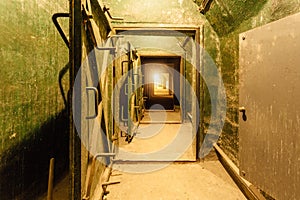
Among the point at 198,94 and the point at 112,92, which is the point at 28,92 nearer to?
the point at 112,92

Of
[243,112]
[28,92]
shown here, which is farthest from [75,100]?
[243,112]

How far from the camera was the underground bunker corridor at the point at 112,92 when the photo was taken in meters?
1.37

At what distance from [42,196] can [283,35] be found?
2.22m

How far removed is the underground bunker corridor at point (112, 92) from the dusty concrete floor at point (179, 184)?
0.01 m

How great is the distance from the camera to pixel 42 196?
1896 millimetres

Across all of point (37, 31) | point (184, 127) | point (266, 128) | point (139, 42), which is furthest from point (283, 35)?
point (184, 127)

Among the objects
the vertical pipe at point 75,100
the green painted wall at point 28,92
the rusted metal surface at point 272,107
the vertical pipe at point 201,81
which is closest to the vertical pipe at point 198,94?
A: the vertical pipe at point 201,81

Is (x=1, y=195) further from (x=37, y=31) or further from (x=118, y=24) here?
(x=118, y=24)

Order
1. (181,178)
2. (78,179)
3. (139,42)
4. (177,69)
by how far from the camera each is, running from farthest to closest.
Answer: (177,69), (139,42), (181,178), (78,179)

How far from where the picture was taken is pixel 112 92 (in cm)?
308

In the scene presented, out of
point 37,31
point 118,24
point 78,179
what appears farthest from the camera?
point 118,24

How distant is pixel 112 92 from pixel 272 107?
2.08 m

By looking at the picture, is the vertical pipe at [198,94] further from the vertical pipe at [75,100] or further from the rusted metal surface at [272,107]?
the vertical pipe at [75,100]

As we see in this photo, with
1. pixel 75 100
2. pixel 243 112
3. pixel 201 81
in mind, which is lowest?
pixel 243 112
